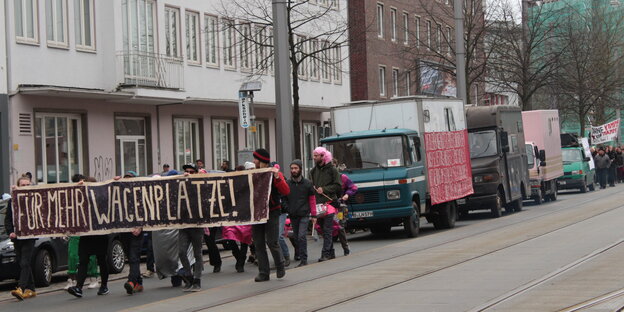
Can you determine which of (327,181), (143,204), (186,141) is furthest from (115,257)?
(186,141)

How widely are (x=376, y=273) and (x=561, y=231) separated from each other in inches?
296

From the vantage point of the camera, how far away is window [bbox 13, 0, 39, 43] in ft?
82.9

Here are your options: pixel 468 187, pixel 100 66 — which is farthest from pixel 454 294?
pixel 100 66

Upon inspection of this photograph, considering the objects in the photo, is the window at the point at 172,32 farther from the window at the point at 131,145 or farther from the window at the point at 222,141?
the window at the point at 222,141

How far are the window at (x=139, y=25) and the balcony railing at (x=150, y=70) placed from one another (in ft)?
1.26

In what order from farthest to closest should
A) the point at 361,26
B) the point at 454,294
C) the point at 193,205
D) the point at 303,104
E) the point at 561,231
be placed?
the point at 303,104 < the point at 361,26 < the point at 561,231 < the point at 193,205 < the point at 454,294

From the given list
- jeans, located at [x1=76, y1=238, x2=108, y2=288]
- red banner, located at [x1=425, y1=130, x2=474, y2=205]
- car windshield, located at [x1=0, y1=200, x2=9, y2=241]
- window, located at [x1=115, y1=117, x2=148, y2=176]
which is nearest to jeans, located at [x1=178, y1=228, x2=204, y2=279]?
jeans, located at [x1=76, y1=238, x2=108, y2=288]

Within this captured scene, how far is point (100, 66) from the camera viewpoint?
1106 inches

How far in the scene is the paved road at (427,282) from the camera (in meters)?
11.5

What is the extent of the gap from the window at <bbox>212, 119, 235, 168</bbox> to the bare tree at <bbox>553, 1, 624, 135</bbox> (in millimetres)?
18514

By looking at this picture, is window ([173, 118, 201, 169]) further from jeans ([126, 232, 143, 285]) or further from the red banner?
jeans ([126, 232, 143, 285])

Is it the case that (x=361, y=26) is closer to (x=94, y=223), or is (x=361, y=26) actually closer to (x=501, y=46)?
(x=501, y=46)

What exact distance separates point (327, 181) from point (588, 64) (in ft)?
141

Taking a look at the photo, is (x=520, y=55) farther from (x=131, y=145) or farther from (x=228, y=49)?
(x=131, y=145)
